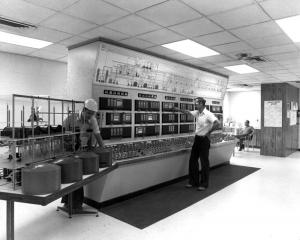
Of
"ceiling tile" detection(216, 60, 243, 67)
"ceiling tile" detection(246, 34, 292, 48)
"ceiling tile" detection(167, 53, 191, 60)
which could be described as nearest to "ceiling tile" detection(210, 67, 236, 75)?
"ceiling tile" detection(216, 60, 243, 67)

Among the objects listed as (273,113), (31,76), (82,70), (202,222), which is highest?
(31,76)

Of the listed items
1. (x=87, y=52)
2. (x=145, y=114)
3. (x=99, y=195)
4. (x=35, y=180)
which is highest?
(x=87, y=52)

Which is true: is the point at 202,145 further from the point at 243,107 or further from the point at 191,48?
the point at 243,107

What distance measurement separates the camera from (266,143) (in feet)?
29.3

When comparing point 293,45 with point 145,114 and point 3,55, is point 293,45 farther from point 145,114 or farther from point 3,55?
point 3,55

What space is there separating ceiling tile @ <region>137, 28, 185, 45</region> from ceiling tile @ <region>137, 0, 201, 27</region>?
35 cm

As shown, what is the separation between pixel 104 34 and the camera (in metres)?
3.76

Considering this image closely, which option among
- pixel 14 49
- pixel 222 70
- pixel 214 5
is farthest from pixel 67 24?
pixel 222 70

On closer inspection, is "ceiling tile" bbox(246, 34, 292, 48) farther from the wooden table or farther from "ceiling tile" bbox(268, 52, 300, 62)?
the wooden table

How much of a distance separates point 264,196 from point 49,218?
3.47m

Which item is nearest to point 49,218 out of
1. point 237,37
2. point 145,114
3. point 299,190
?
point 145,114

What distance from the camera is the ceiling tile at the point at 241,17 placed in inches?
113

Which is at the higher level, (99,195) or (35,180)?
(35,180)

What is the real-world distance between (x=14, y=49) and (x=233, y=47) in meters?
3.99
